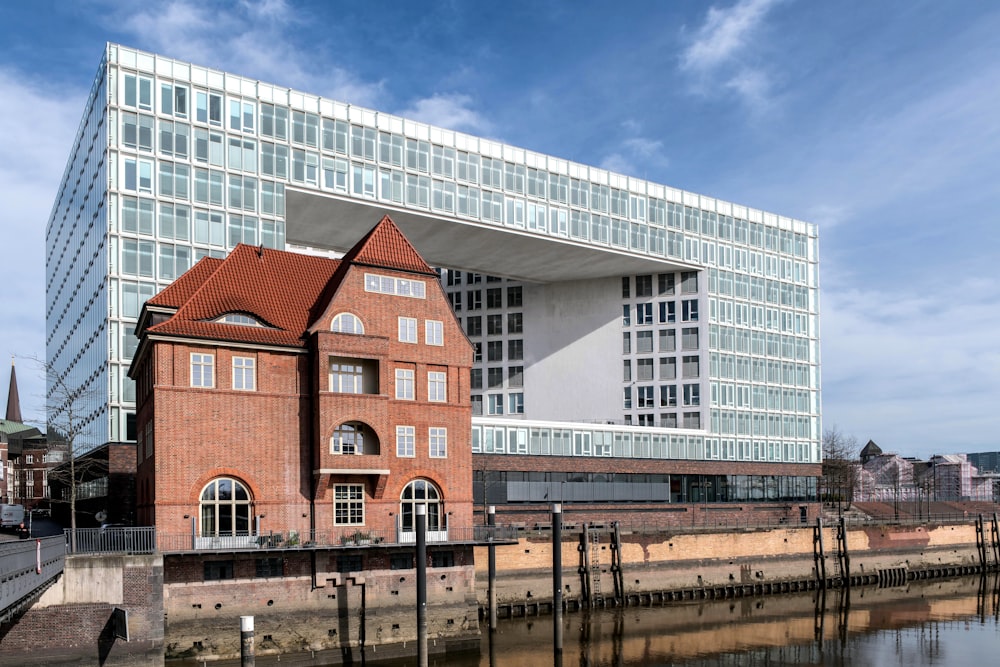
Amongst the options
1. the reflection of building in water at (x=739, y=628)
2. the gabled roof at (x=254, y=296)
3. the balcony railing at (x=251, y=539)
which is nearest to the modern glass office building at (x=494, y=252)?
the gabled roof at (x=254, y=296)

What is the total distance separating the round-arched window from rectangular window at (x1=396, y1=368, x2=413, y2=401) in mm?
4247

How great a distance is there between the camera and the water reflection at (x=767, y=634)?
164 ft

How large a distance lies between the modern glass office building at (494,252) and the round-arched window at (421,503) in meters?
12.0

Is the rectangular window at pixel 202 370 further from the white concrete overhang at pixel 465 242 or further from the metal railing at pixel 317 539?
the white concrete overhang at pixel 465 242

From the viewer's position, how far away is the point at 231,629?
42938 millimetres

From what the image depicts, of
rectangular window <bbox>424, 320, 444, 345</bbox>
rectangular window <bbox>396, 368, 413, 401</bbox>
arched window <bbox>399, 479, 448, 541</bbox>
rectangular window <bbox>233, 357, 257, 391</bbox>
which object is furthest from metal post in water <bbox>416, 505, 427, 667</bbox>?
rectangular window <bbox>424, 320, 444, 345</bbox>

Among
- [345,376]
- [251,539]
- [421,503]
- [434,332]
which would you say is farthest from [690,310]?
[251,539]

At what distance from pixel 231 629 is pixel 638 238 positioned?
204 ft

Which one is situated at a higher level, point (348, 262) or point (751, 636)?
point (348, 262)

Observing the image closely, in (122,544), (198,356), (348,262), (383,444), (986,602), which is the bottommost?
(986,602)

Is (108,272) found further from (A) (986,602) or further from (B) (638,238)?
(A) (986,602)

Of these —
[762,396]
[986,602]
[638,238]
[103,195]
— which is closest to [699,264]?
[638,238]

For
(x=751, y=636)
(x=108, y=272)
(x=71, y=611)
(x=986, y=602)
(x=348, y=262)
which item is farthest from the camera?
(x=986, y=602)

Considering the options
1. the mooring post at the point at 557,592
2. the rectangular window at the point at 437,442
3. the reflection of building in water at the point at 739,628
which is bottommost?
the reflection of building in water at the point at 739,628
